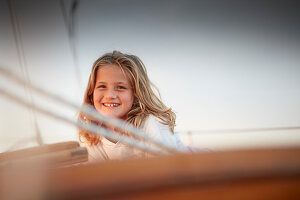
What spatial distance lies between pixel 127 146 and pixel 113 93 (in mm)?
157

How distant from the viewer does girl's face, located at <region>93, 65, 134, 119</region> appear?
0.75 m

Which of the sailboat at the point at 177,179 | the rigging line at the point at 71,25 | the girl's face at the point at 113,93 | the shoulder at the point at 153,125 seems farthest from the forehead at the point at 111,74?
the rigging line at the point at 71,25

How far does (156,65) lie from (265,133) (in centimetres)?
98

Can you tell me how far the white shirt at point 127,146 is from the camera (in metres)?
0.67

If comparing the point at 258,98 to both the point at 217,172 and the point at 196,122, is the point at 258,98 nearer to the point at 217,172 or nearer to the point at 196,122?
the point at 196,122

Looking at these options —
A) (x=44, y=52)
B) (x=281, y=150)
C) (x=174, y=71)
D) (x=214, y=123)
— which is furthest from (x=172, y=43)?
(x=281, y=150)

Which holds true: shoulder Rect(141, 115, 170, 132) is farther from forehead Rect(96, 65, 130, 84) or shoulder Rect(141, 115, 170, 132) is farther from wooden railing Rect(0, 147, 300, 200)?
wooden railing Rect(0, 147, 300, 200)

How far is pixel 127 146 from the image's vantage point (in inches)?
27.1

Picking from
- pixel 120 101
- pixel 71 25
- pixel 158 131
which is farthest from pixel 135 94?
pixel 71 25

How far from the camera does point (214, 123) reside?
2072mm

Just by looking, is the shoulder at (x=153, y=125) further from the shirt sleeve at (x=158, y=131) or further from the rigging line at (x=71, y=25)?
the rigging line at (x=71, y=25)

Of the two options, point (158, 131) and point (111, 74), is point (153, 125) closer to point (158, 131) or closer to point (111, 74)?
point (158, 131)

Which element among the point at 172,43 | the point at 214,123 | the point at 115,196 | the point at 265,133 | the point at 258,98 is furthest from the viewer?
the point at 172,43

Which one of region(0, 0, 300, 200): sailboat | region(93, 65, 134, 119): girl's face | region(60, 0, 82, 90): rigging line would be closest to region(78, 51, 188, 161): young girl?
region(93, 65, 134, 119): girl's face
